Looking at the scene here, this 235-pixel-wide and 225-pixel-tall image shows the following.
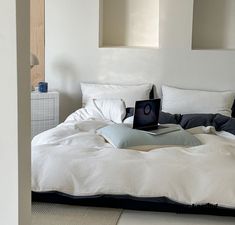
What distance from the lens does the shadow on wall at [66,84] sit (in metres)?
4.77

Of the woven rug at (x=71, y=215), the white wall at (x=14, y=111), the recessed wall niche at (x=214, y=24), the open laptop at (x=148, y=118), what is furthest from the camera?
the recessed wall niche at (x=214, y=24)

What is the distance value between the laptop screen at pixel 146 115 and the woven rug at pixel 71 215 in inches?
35.1

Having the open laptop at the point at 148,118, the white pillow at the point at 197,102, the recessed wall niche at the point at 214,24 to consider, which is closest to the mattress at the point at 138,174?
the open laptop at the point at 148,118

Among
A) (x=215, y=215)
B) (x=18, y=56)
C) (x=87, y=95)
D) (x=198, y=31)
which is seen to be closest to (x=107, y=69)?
(x=87, y=95)

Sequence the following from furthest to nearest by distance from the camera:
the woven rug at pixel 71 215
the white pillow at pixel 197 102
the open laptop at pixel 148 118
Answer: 1. the white pillow at pixel 197 102
2. the open laptop at pixel 148 118
3. the woven rug at pixel 71 215

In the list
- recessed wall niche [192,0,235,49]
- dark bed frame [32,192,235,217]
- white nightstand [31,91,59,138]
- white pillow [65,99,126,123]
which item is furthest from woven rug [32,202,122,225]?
recessed wall niche [192,0,235,49]

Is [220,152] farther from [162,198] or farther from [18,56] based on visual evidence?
[18,56]

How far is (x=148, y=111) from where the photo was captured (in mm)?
3434

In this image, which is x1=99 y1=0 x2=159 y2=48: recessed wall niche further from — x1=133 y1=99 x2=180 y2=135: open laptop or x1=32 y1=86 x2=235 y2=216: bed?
x1=32 y1=86 x2=235 y2=216: bed

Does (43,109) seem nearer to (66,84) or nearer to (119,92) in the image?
(66,84)

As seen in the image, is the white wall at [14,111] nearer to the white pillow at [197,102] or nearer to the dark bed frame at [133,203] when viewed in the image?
the dark bed frame at [133,203]

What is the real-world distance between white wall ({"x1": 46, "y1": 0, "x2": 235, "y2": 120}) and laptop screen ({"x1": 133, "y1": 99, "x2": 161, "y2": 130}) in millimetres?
1190

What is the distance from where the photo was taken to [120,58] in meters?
4.66

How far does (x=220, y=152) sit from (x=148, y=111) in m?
0.76
